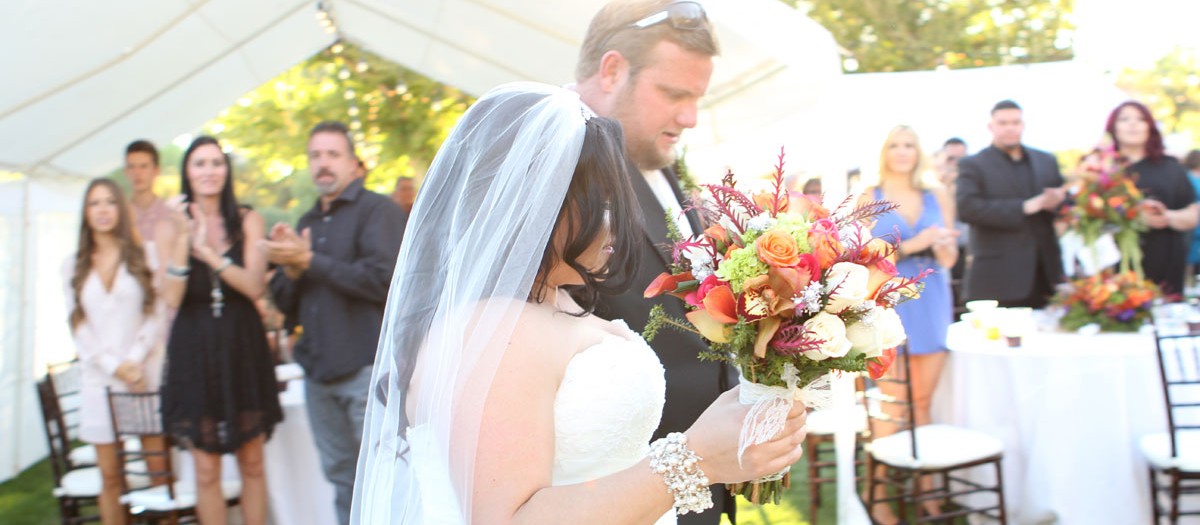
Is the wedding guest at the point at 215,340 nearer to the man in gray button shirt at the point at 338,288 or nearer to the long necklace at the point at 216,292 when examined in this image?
the long necklace at the point at 216,292

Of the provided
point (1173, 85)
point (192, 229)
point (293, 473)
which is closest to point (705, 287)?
point (192, 229)

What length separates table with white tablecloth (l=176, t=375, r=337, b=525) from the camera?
15.8 ft

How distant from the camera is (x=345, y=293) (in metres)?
4.44

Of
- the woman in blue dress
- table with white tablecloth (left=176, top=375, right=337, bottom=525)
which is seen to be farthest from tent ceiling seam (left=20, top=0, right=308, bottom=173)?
the woman in blue dress

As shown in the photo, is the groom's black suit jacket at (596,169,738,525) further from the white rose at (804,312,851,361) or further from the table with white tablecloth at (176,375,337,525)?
the table with white tablecloth at (176,375,337,525)

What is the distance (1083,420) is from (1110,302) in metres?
0.73

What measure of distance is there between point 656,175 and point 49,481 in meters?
6.32

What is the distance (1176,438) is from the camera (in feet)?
14.8

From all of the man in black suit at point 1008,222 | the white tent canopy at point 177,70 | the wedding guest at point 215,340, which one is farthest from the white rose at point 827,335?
the man in black suit at point 1008,222

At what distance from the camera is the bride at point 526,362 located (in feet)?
5.68

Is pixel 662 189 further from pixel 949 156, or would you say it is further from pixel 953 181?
pixel 949 156

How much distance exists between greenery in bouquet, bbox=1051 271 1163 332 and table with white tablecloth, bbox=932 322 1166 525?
4.3 inches

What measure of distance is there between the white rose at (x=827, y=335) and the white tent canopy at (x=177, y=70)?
394 centimetres

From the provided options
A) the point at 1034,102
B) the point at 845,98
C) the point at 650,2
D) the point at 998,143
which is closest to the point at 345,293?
the point at 650,2
